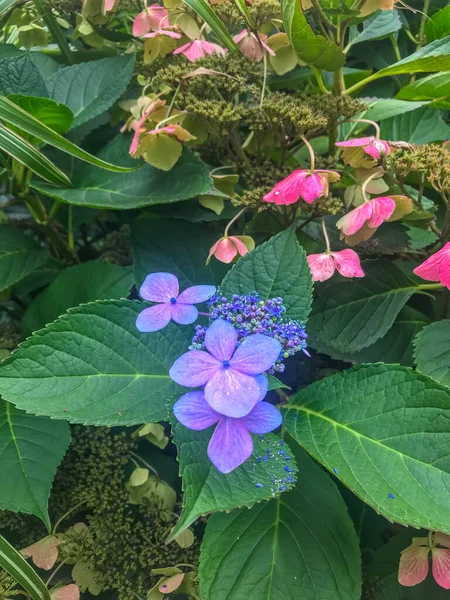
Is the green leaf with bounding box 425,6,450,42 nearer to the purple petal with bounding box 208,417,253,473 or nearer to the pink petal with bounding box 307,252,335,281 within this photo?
the pink petal with bounding box 307,252,335,281

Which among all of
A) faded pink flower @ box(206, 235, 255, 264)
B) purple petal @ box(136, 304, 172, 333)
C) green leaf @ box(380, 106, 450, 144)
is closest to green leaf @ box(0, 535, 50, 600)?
purple petal @ box(136, 304, 172, 333)

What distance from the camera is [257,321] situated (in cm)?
47

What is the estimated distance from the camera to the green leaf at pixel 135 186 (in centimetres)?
65

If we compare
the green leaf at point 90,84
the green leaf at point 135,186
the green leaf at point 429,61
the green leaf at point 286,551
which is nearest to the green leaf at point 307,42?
the green leaf at point 429,61

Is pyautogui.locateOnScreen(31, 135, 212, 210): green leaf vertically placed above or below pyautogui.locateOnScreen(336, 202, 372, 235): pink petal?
above

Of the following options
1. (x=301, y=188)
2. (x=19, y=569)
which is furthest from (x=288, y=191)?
(x=19, y=569)

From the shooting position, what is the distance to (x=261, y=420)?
38cm

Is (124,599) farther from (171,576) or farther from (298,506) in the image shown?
(298,506)

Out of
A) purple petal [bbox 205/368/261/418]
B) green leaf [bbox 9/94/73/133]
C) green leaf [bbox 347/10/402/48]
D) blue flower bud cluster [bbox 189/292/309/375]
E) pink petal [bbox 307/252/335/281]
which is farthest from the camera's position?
green leaf [bbox 347/10/402/48]

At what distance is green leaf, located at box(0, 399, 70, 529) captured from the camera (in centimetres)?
54

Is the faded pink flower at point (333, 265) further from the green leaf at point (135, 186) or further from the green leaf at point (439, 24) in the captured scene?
the green leaf at point (439, 24)

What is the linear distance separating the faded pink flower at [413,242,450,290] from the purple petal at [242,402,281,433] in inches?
10.2

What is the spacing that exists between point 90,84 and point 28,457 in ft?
1.88

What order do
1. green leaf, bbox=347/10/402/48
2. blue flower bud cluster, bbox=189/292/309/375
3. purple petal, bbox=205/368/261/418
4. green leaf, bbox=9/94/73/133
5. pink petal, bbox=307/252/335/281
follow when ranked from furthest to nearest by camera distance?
green leaf, bbox=347/10/402/48, green leaf, bbox=9/94/73/133, pink petal, bbox=307/252/335/281, blue flower bud cluster, bbox=189/292/309/375, purple petal, bbox=205/368/261/418
